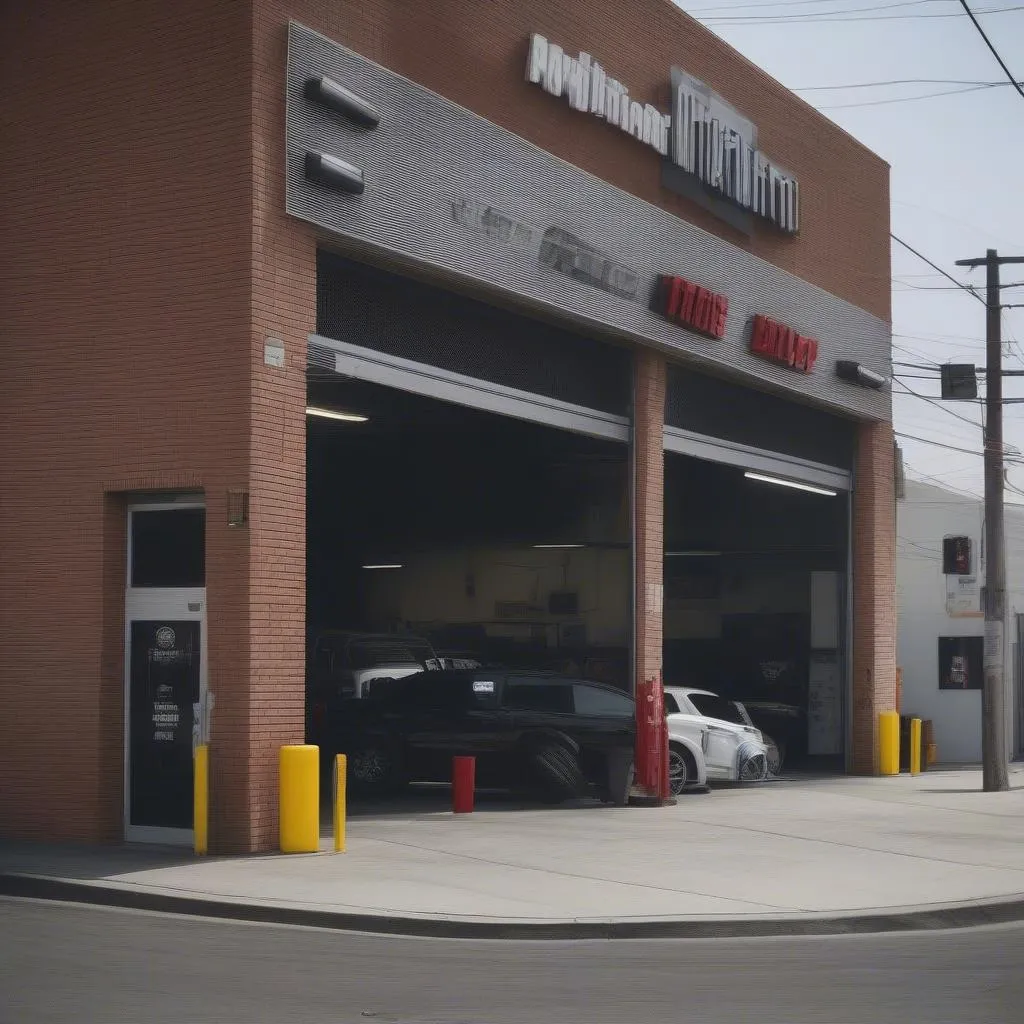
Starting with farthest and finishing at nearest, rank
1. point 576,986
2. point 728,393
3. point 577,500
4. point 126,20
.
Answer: point 577,500 < point 728,393 < point 126,20 < point 576,986

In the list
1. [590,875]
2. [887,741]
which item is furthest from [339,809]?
[887,741]

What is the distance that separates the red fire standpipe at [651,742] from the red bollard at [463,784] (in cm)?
259


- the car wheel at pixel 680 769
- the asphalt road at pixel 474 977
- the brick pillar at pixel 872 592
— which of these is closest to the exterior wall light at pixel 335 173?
the asphalt road at pixel 474 977

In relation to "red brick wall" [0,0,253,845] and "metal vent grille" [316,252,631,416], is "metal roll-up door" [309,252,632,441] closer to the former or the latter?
"metal vent grille" [316,252,631,416]

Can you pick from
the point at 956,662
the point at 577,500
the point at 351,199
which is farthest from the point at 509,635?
the point at 351,199

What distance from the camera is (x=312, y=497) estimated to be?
110ft

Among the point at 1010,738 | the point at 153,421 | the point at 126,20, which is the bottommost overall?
the point at 1010,738

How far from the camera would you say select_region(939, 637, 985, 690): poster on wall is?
36219 mm

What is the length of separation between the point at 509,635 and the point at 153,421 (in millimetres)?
19913

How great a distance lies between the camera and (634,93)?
21.7 metres

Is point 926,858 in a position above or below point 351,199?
below

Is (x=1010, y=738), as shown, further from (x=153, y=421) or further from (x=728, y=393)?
(x=153, y=421)

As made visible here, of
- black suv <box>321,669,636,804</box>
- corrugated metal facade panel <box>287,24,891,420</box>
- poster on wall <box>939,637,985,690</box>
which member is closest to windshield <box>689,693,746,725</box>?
black suv <box>321,669,636,804</box>

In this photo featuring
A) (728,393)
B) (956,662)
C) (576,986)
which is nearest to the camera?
(576,986)
